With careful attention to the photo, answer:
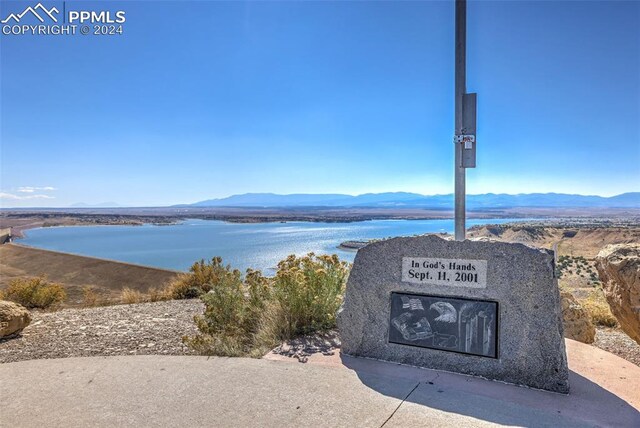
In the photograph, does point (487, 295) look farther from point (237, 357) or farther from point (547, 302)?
point (237, 357)

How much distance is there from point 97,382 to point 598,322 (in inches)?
318

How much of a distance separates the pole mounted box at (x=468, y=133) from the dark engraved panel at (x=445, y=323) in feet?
4.78

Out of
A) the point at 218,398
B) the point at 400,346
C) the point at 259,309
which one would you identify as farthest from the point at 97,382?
the point at 400,346

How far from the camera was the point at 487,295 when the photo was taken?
3.95 metres

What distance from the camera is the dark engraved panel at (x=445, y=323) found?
3.93 m

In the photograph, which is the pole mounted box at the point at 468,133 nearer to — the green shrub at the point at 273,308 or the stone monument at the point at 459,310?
the stone monument at the point at 459,310

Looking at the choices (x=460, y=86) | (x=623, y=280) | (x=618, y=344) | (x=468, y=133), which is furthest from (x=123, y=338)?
(x=618, y=344)

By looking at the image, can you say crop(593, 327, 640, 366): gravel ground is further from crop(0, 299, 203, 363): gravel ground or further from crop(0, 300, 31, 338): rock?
crop(0, 300, 31, 338): rock

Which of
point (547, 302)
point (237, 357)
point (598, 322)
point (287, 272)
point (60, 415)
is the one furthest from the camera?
point (598, 322)

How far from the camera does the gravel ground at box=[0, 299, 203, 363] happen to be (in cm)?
547

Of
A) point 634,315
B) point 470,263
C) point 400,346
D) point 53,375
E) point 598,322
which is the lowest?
point 598,322

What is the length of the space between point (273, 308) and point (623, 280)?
3783 millimetres

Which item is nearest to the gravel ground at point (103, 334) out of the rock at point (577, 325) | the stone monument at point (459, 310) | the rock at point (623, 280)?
the stone monument at point (459, 310)

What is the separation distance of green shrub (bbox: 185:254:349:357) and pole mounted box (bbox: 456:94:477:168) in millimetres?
2282
